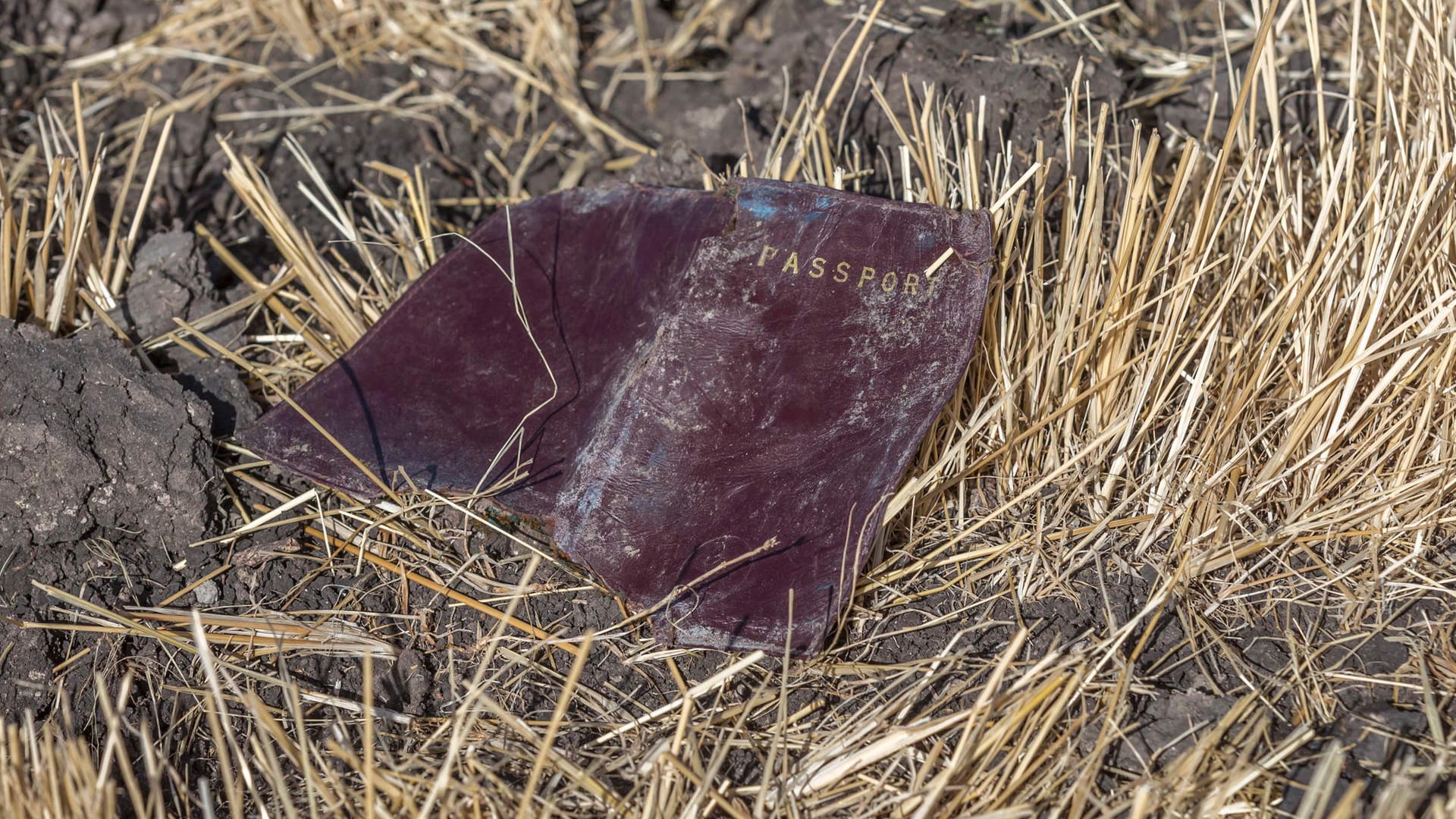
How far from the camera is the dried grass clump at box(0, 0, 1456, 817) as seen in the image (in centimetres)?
152

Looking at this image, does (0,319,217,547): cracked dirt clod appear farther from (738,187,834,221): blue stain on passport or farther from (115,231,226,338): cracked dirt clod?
(738,187,834,221): blue stain on passport

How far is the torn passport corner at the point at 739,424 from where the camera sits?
1.76 meters

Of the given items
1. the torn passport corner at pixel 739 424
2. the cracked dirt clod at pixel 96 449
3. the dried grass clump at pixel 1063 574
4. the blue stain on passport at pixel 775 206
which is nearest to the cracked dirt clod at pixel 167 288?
the dried grass clump at pixel 1063 574

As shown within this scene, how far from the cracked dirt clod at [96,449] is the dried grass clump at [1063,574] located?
0.11 meters

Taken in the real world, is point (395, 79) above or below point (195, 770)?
above

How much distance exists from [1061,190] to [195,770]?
5.88 ft

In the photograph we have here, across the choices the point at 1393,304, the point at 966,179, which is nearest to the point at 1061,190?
the point at 966,179

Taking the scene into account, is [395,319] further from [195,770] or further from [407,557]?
[195,770]

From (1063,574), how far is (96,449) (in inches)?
63.6

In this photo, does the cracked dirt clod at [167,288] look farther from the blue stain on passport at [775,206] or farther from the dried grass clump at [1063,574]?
the blue stain on passport at [775,206]

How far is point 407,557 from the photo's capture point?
1.92 m

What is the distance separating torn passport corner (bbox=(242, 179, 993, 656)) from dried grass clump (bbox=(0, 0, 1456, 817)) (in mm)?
87

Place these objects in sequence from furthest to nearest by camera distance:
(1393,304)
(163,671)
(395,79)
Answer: (395,79)
(1393,304)
(163,671)

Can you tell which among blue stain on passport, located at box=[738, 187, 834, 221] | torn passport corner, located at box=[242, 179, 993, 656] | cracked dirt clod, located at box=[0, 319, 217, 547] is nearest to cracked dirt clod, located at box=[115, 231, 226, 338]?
cracked dirt clod, located at box=[0, 319, 217, 547]
